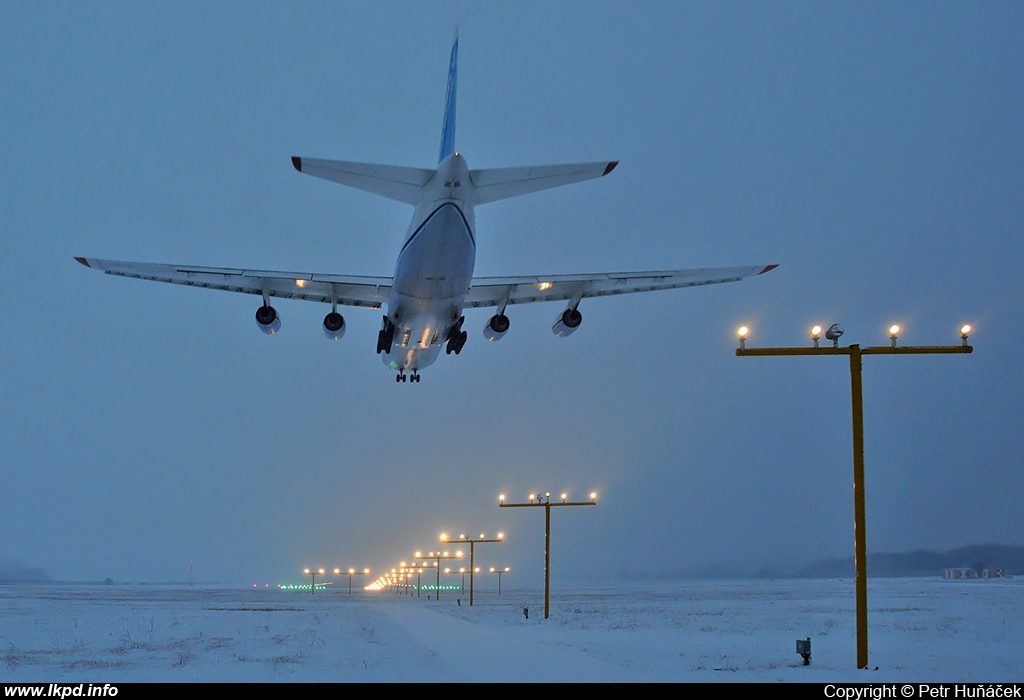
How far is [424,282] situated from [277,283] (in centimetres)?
588

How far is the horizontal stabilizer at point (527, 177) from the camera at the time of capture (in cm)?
2051

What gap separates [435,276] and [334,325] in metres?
5.76

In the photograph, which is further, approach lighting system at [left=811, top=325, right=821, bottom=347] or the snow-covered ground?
approach lighting system at [left=811, top=325, right=821, bottom=347]

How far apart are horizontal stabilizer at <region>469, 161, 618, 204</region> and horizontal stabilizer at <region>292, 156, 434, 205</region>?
4.91ft

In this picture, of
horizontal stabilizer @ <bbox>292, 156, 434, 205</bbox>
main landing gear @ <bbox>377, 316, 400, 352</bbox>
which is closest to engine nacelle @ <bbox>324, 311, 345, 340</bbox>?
main landing gear @ <bbox>377, 316, 400, 352</bbox>

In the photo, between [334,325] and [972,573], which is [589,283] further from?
[972,573]

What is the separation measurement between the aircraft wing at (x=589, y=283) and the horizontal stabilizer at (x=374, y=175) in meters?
A: 5.16

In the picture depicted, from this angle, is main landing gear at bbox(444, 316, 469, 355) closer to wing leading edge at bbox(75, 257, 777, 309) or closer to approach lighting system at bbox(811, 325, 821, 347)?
wing leading edge at bbox(75, 257, 777, 309)

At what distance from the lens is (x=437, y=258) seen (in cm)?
2348

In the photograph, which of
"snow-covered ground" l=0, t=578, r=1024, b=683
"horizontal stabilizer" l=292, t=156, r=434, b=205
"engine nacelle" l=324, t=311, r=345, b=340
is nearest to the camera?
"snow-covered ground" l=0, t=578, r=1024, b=683

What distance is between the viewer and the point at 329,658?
1919 cm

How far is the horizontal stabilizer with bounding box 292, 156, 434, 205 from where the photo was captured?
20234mm
